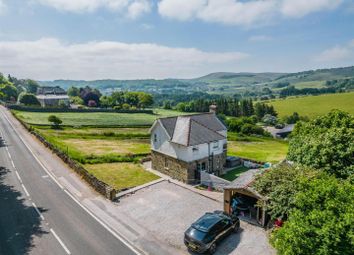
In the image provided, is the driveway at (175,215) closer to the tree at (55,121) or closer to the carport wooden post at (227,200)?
the carport wooden post at (227,200)

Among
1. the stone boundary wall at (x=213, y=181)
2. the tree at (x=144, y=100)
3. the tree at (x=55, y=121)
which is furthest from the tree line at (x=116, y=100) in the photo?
the stone boundary wall at (x=213, y=181)

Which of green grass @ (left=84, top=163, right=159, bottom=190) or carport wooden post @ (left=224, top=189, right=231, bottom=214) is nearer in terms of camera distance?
carport wooden post @ (left=224, top=189, right=231, bottom=214)

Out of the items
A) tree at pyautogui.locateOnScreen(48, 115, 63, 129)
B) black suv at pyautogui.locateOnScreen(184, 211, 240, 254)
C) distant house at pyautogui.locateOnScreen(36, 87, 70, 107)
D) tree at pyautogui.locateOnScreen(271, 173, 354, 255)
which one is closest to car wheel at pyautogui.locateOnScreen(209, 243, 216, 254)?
black suv at pyautogui.locateOnScreen(184, 211, 240, 254)

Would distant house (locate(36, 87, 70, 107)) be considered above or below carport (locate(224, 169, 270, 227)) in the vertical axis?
above

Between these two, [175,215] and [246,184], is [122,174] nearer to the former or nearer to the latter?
[175,215]

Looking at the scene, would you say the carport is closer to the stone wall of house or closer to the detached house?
the stone wall of house

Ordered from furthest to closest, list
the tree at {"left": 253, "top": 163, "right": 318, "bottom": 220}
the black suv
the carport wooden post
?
the carport wooden post → the tree at {"left": 253, "top": 163, "right": 318, "bottom": 220} → the black suv
